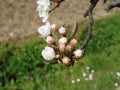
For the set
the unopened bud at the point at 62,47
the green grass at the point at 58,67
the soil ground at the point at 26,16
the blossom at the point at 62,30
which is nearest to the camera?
the unopened bud at the point at 62,47

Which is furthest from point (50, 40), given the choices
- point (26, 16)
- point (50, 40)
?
point (26, 16)

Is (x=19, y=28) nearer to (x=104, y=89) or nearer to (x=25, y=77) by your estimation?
(x=25, y=77)

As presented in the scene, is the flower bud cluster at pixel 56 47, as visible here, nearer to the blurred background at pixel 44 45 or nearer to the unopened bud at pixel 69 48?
the unopened bud at pixel 69 48

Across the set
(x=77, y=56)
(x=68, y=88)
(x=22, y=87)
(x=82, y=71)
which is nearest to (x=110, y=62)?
(x=82, y=71)

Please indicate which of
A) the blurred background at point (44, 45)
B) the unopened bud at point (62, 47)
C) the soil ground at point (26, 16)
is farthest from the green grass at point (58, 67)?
the unopened bud at point (62, 47)

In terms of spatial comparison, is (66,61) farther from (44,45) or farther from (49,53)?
(44,45)
